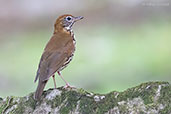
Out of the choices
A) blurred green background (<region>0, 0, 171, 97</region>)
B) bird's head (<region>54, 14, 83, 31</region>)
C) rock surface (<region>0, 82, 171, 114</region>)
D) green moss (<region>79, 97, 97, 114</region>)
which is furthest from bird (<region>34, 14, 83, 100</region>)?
blurred green background (<region>0, 0, 171, 97</region>)

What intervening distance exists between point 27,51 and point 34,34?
2679 mm

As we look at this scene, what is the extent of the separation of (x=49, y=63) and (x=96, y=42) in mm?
8276

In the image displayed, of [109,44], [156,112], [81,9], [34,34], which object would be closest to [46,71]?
[156,112]

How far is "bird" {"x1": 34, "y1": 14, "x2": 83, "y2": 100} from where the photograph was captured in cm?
722

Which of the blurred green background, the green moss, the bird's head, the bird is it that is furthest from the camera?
the blurred green background

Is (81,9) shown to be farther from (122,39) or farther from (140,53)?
(140,53)

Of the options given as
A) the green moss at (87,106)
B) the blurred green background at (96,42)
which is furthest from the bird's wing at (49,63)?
the blurred green background at (96,42)

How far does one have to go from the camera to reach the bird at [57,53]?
7.22m

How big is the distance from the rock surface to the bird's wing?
0.55 m

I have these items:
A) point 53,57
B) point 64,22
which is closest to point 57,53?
point 53,57

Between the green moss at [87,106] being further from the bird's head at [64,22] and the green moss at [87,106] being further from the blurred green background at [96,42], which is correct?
the blurred green background at [96,42]

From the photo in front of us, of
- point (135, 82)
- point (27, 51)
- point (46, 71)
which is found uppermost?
point (27, 51)

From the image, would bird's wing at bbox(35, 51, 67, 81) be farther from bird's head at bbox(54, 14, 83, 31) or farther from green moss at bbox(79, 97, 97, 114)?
green moss at bbox(79, 97, 97, 114)

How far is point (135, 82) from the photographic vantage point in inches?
460
